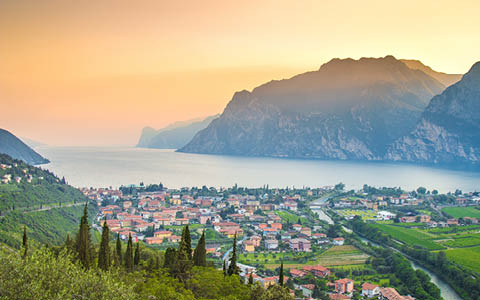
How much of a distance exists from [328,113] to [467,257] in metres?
138

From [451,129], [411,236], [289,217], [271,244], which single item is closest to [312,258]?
[271,244]

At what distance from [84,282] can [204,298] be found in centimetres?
435

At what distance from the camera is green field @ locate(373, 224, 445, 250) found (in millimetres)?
33984

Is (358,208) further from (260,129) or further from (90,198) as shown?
(260,129)

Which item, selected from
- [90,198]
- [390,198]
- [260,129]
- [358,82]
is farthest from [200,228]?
[358,82]

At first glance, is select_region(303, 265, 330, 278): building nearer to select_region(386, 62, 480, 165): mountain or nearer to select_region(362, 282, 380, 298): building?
select_region(362, 282, 380, 298): building

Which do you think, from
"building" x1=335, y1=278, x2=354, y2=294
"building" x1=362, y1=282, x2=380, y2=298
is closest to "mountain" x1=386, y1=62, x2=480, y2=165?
"building" x1=362, y1=282, x2=380, y2=298

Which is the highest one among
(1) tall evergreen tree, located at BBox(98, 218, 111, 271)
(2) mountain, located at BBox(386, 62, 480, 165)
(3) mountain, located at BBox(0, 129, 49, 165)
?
(2) mountain, located at BBox(386, 62, 480, 165)

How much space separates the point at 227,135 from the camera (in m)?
176

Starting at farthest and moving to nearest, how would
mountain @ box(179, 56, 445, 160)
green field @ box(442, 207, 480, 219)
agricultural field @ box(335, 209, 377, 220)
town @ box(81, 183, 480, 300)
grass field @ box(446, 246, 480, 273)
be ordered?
mountain @ box(179, 56, 445, 160)
green field @ box(442, 207, 480, 219)
agricultural field @ box(335, 209, 377, 220)
grass field @ box(446, 246, 480, 273)
town @ box(81, 183, 480, 300)

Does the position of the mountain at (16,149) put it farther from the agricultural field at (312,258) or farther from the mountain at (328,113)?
the mountain at (328,113)

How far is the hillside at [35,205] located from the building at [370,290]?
20.9 m

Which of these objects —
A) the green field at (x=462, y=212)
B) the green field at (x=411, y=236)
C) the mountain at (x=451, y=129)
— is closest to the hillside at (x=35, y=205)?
the green field at (x=411, y=236)

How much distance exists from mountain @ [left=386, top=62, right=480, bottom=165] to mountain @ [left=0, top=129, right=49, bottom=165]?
10708 centimetres
